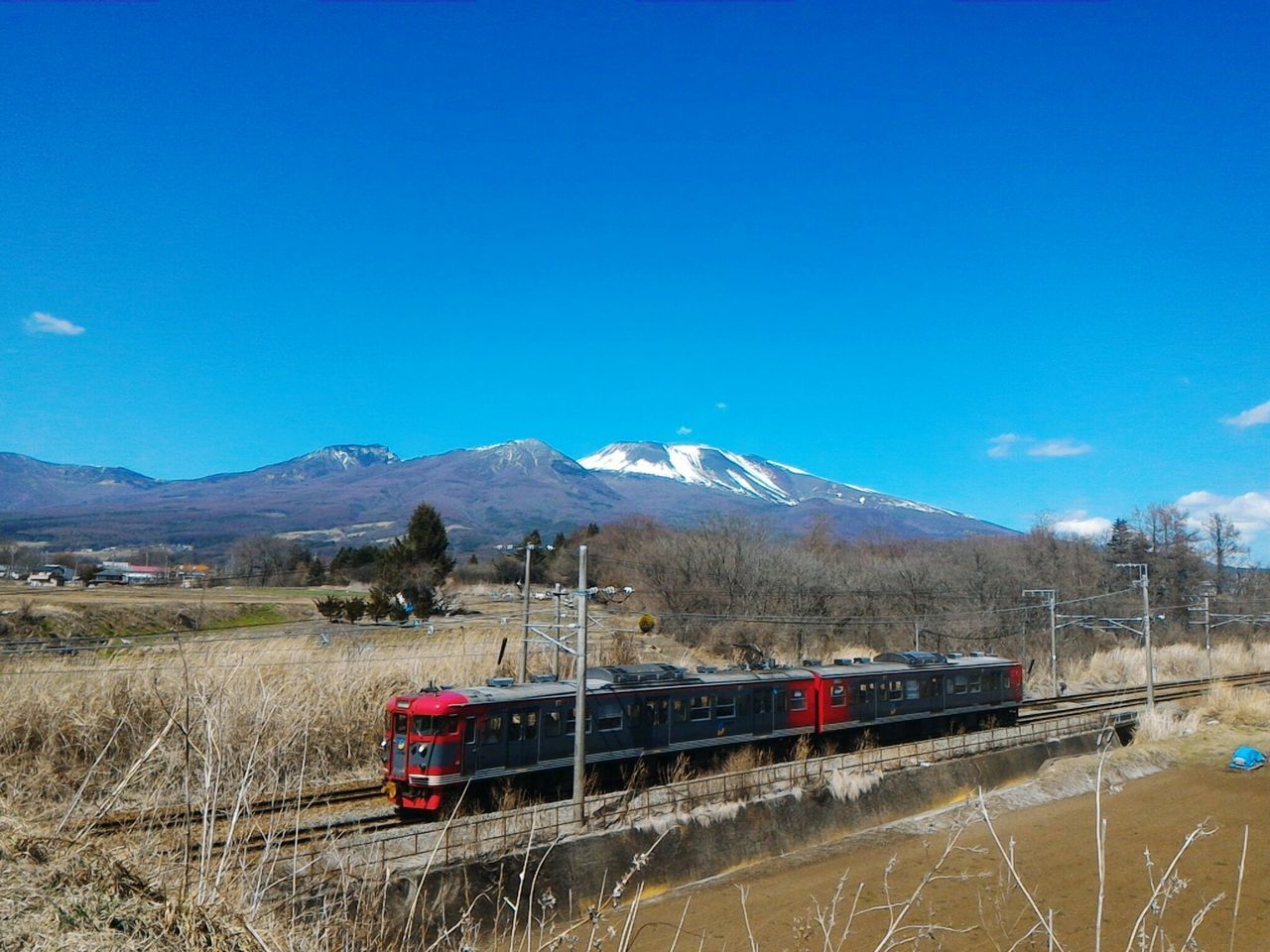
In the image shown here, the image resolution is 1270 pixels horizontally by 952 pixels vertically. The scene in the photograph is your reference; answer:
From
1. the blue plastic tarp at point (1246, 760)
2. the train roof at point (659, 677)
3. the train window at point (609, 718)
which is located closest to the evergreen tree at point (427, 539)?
the train roof at point (659, 677)

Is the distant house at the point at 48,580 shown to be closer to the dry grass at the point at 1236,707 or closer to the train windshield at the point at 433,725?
the train windshield at the point at 433,725

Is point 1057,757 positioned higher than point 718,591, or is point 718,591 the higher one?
point 718,591

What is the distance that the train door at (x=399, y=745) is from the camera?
1933cm

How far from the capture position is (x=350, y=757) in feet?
80.3

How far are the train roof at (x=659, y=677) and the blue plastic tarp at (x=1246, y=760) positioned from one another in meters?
8.47

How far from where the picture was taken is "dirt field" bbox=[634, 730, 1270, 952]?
15812 mm

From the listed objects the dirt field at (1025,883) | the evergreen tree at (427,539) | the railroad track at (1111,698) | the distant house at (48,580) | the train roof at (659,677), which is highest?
the evergreen tree at (427,539)

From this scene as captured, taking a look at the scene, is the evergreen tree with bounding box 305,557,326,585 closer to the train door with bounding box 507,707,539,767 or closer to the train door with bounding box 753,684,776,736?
the train door with bounding box 753,684,776,736

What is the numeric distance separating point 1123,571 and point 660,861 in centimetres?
6647

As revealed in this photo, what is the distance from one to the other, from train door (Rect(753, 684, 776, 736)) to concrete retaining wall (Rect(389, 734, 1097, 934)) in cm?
342

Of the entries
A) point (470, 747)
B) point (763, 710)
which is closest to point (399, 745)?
point (470, 747)

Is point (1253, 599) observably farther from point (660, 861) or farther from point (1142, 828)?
point (660, 861)

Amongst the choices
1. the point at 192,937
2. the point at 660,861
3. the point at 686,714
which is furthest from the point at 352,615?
the point at 192,937

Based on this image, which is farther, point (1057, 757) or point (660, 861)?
point (1057, 757)
